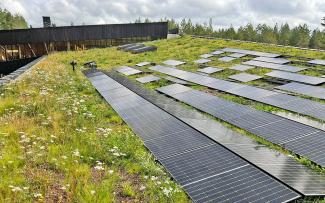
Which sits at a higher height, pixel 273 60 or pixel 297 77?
pixel 273 60

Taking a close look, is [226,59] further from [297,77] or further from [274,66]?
[297,77]

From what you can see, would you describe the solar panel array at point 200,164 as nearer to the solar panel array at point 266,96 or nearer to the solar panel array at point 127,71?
the solar panel array at point 266,96

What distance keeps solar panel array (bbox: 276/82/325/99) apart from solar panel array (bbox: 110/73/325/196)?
5473 mm

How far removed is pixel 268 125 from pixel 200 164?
3856 millimetres

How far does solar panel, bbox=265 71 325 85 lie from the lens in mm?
16591

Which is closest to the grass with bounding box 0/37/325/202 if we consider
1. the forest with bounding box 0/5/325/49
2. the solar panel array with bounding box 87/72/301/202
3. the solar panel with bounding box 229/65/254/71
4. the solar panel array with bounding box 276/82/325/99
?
the solar panel array with bounding box 87/72/301/202

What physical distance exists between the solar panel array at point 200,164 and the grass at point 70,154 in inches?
13.9

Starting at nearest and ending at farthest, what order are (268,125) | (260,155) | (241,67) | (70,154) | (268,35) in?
(70,154)
(260,155)
(268,125)
(241,67)
(268,35)

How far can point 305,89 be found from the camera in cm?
1529

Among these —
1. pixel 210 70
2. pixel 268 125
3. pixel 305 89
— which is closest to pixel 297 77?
pixel 305 89

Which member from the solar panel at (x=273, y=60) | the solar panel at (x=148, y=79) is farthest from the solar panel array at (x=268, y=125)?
the solar panel at (x=273, y=60)

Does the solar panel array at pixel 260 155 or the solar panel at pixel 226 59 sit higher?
the solar panel at pixel 226 59

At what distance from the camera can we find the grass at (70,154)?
6.91m

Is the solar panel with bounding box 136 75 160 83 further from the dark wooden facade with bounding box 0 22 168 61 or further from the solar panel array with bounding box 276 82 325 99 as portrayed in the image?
the dark wooden facade with bounding box 0 22 168 61
